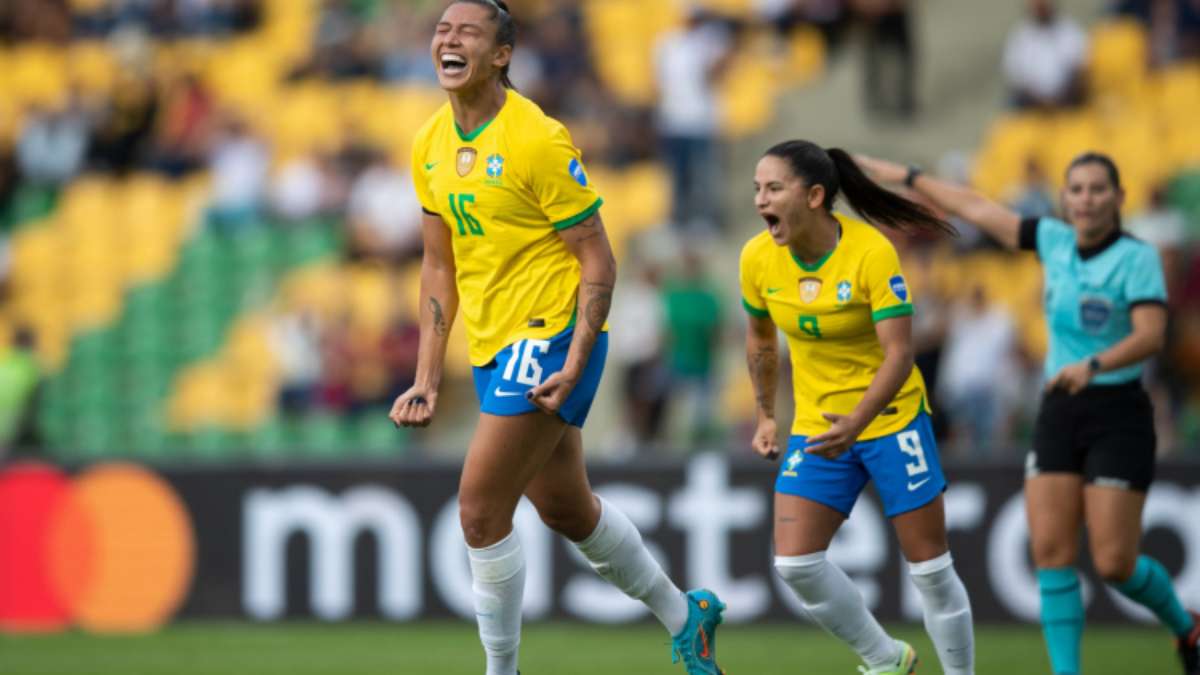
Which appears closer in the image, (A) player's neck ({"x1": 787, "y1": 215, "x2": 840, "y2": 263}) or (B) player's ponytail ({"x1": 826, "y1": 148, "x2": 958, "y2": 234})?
(A) player's neck ({"x1": 787, "y1": 215, "x2": 840, "y2": 263})

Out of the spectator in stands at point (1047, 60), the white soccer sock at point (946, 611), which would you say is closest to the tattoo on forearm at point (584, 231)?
the white soccer sock at point (946, 611)

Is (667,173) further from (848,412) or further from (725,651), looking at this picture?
(848,412)

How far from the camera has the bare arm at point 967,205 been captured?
27.0 ft

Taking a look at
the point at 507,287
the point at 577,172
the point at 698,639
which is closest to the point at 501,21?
the point at 577,172

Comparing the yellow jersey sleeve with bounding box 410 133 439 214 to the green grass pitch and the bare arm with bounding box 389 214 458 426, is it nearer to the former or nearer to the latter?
the bare arm with bounding box 389 214 458 426

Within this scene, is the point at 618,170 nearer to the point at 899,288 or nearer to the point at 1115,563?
the point at 1115,563

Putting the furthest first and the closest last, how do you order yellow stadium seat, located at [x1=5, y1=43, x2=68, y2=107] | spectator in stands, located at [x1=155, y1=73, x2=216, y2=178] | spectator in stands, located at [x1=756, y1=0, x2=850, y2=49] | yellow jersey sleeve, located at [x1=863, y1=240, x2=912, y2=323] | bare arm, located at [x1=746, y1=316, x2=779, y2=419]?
yellow stadium seat, located at [x1=5, y1=43, x2=68, y2=107], spectator in stands, located at [x1=155, y1=73, x2=216, y2=178], spectator in stands, located at [x1=756, y1=0, x2=850, y2=49], bare arm, located at [x1=746, y1=316, x2=779, y2=419], yellow jersey sleeve, located at [x1=863, y1=240, x2=912, y2=323]

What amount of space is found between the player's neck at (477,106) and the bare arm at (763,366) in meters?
1.47

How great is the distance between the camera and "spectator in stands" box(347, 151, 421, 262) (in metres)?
16.4

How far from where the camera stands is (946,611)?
7.38 meters

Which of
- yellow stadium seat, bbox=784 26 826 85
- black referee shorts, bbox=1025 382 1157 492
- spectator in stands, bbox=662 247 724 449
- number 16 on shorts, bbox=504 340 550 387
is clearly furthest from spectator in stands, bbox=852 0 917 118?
number 16 on shorts, bbox=504 340 550 387

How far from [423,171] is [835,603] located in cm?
243

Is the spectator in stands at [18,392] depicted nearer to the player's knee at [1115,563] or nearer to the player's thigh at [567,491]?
the player's thigh at [567,491]

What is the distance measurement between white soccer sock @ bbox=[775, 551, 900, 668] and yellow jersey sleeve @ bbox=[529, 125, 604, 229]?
169 centimetres
